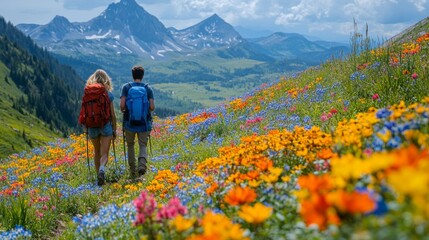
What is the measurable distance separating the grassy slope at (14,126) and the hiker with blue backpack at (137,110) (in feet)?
180

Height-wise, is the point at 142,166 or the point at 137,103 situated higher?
the point at 137,103

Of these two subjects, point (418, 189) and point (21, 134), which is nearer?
point (418, 189)

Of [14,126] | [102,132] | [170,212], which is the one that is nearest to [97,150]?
[102,132]

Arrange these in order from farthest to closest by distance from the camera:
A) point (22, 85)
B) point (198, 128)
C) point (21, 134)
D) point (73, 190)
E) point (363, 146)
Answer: point (22, 85) < point (21, 134) < point (198, 128) < point (73, 190) < point (363, 146)

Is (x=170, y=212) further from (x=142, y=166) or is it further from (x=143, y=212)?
(x=142, y=166)

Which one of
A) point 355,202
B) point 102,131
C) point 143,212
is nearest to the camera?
point 355,202

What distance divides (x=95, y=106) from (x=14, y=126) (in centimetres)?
10647

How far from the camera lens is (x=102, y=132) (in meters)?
11.6

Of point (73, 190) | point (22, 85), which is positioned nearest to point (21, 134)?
point (22, 85)

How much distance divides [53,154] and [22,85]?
6299 inches

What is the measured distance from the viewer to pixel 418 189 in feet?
6.19

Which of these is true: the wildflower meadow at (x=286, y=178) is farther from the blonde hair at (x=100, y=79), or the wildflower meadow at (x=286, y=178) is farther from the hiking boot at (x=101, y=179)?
the blonde hair at (x=100, y=79)

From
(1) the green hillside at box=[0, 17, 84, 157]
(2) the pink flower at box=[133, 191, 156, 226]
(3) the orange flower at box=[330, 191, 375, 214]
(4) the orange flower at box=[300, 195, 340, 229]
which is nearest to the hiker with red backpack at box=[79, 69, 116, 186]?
(2) the pink flower at box=[133, 191, 156, 226]

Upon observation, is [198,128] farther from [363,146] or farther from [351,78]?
[363,146]
